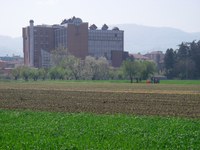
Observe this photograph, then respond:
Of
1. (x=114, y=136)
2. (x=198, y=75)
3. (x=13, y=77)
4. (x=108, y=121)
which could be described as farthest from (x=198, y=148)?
(x=13, y=77)

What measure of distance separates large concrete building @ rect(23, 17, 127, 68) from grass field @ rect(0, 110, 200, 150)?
14824cm

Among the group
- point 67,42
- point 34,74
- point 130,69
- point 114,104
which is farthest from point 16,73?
point 114,104

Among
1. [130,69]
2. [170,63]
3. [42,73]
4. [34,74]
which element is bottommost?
[34,74]

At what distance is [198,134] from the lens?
16.2 m

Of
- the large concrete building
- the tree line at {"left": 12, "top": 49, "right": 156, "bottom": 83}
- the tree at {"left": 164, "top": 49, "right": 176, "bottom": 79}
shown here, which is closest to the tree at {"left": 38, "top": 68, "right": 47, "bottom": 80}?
the tree line at {"left": 12, "top": 49, "right": 156, "bottom": 83}

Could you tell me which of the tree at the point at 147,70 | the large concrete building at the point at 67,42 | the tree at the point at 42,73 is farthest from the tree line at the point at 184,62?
the tree at the point at 42,73

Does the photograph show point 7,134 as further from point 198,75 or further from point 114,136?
point 198,75

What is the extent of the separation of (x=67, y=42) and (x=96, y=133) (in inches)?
6218

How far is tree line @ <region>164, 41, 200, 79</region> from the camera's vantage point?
13262cm

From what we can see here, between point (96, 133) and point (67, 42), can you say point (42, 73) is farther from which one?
point (96, 133)

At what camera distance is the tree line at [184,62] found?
13262 cm

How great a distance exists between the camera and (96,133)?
16.5 metres

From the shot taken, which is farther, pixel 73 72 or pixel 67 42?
pixel 67 42

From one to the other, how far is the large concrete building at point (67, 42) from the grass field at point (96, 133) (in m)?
148
